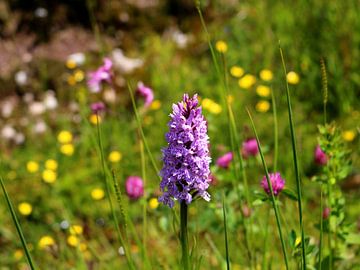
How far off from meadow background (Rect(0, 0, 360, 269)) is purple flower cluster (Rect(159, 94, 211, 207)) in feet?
2.62

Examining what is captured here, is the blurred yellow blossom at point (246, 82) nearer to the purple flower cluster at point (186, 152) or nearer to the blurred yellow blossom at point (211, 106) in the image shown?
the blurred yellow blossom at point (211, 106)

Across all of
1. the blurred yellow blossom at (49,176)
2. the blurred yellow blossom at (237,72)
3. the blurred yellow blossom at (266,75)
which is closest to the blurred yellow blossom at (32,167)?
the blurred yellow blossom at (49,176)

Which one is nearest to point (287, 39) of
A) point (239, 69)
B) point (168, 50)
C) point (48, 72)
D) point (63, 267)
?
point (239, 69)

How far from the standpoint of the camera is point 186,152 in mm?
967

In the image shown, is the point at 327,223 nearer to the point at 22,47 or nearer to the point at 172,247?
the point at 172,247

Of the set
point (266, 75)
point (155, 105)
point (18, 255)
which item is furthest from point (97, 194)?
point (266, 75)

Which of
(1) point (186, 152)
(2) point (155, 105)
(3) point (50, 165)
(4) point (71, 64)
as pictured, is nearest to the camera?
(1) point (186, 152)

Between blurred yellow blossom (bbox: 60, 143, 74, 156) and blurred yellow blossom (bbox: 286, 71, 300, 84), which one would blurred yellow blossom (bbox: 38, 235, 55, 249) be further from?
blurred yellow blossom (bbox: 286, 71, 300, 84)

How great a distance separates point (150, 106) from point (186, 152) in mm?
2150

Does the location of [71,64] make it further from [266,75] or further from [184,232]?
[184,232]

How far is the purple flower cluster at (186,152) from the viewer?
97cm

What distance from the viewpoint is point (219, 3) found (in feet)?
13.8

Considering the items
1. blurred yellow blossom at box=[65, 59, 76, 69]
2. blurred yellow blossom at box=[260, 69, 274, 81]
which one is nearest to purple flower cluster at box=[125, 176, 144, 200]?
blurred yellow blossom at box=[260, 69, 274, 81]

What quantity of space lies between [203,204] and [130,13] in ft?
6.22
